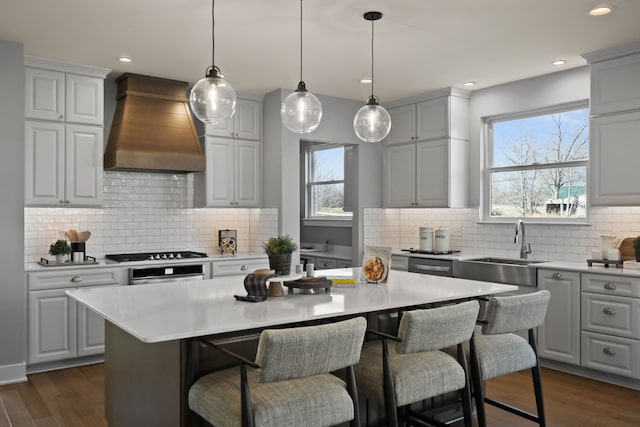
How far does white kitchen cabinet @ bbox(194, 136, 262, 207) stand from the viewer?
5762 mm

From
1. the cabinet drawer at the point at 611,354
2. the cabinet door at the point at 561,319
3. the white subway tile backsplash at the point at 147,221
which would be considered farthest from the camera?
the white subway tile backsplash at the point at 147,221

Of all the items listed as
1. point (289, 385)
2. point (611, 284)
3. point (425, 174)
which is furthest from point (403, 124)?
point (289, 385)

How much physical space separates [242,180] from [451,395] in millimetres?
3454

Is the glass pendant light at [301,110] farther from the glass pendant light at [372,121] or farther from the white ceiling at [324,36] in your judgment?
the white ceiling at [324,36]

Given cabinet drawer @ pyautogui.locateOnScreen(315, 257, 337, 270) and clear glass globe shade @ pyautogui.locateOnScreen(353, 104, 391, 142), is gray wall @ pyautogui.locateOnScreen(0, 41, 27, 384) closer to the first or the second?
clear glass globe shade @ pyautogui.locateOnScreen(353, 104, 391, 142)

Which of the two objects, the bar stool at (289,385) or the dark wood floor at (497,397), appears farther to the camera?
the dark wood floor at (497,397)

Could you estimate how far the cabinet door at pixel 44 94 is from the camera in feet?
15.4

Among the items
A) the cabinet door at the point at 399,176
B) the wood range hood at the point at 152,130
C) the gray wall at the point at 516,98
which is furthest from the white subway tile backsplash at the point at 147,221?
the gray wall at the point at 516,98

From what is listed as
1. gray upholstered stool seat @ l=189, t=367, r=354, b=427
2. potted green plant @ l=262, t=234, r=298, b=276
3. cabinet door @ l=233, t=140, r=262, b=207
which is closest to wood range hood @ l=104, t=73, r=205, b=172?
cabinet door @ l=233, t=140, r=262, b=207

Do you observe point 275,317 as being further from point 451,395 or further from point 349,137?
point 349,137

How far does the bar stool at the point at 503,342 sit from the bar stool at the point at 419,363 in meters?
0.14

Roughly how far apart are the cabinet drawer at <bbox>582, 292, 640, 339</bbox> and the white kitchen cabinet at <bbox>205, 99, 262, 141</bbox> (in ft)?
12.4

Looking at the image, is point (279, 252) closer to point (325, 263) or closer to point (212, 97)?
point (212, 97)

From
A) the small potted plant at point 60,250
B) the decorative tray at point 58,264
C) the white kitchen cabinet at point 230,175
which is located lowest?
the decorative tray at point 58,264
